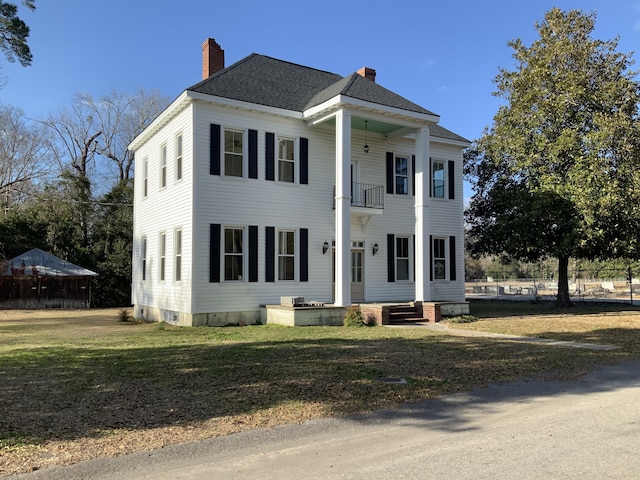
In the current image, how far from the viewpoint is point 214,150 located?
623 inches

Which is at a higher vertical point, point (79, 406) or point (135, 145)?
point (135, 145)

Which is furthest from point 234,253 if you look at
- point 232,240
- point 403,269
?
point 403,269

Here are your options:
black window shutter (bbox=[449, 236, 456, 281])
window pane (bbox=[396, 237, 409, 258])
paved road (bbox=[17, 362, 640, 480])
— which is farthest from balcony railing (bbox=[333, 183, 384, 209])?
paved road (bbox=[17, 362, 640, 480])

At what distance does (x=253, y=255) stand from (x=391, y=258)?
551 centimetres

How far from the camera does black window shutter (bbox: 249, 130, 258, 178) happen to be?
16423 millimetres

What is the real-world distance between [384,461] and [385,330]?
9758 mm

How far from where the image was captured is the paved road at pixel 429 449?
411cm

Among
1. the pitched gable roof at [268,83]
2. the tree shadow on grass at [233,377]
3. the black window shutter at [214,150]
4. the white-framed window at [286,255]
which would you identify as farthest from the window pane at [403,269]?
the tree shadow on grass at [233,377]

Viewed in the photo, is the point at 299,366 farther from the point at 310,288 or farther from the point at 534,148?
the point at 534,148

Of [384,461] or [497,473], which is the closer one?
[497,473]

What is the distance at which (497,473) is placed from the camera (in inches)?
161

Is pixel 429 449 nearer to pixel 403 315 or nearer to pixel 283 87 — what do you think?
pixel 403 315

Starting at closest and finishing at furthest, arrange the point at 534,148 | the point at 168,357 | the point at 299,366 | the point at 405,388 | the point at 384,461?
the point at 384,461, the point at 405,388, the point at 299,366, the point at 168,357, the point at 534,148

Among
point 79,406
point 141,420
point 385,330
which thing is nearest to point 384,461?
point 141,420
